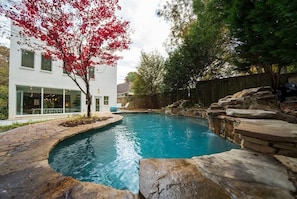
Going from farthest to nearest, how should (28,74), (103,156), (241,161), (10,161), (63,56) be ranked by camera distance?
(28,74) → (63,56) → (103,156) → (10,161) → (241,161)

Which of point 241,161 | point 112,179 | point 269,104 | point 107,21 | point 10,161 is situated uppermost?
point 107,21

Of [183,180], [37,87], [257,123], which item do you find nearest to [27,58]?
[37,87]

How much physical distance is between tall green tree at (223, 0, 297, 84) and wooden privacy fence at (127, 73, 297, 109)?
3.32 meters

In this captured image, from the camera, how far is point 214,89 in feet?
32.2

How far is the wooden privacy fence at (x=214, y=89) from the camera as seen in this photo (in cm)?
758

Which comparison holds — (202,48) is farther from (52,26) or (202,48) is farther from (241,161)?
(241,161)

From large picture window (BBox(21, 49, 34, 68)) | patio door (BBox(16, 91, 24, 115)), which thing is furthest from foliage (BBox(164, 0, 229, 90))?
patio door (BBox(16, 91, 24, 115))

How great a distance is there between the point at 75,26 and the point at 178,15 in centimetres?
831

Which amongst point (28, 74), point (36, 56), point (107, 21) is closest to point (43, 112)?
point (28, 74)

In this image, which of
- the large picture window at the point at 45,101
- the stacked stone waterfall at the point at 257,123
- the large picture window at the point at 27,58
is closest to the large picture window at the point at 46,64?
the large picture window at the point at 27,58

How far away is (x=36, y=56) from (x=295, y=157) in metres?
12.4

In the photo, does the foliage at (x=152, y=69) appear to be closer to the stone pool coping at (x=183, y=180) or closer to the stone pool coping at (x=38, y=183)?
the stone pool coping at (x=38, y=183)

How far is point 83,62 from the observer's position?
255 inches

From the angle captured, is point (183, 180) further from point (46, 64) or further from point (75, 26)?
point (46, 64)
